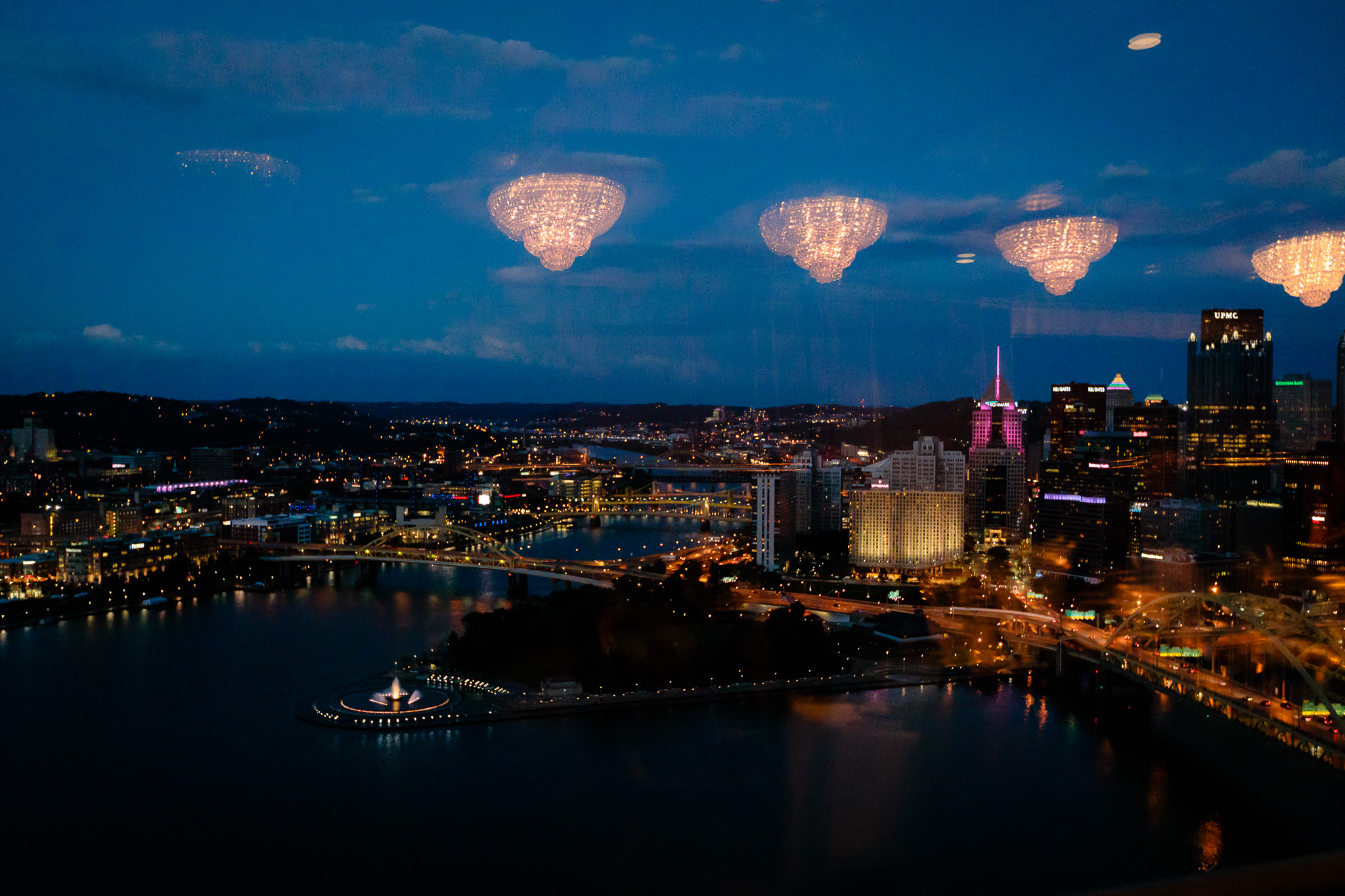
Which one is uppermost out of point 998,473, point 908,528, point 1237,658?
point 998,473

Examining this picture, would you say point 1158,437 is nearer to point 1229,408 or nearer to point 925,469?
point 1229,408

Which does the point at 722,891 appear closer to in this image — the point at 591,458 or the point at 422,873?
the point at 422,873

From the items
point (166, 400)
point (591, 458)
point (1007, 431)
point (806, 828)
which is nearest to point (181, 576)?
point (806, 828)

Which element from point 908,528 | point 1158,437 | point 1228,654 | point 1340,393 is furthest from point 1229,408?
point 1228,654

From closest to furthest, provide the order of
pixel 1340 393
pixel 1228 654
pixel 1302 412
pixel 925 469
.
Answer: pixel 1228 654 → pixel 1340 393 → pixel 1302 412 → pixel 925 469

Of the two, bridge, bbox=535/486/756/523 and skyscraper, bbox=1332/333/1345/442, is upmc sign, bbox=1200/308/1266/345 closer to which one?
skyscraper, bbox=1332/333/1345/442

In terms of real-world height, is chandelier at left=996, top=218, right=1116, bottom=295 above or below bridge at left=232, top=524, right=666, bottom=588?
above

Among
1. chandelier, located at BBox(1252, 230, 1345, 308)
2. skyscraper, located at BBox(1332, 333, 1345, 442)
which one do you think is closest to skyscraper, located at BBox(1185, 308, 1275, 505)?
skyscraper, located at BBox(1332, 333, 1345, 442)

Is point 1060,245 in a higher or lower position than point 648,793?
higher
